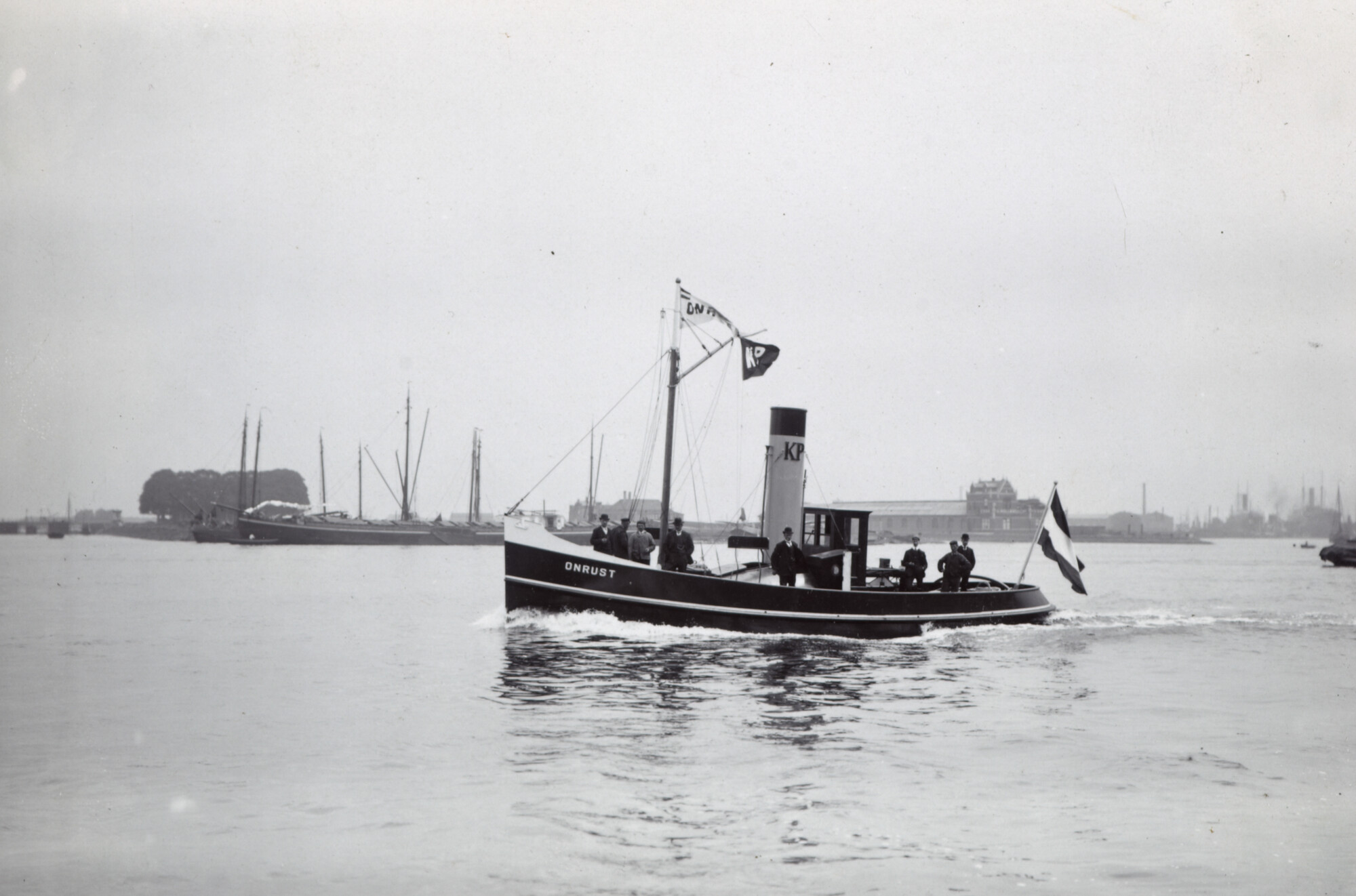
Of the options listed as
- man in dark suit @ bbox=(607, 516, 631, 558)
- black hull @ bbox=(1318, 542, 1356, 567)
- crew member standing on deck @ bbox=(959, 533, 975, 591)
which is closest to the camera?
man in dark suit @ bbox=(607, 516, 631, 558)

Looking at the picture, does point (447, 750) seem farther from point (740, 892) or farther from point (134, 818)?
point (740, 892)

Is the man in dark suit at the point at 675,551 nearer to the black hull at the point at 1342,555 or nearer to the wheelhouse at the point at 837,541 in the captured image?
the wheelhouse at the point at 837,541

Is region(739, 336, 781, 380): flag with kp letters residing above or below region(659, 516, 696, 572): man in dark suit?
above

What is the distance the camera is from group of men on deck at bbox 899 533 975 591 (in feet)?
89.1

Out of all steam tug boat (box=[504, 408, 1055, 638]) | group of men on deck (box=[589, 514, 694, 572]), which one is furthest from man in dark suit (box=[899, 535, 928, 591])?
group of men on deck (box=[589, 514, 694, 572])

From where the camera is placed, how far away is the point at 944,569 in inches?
1086

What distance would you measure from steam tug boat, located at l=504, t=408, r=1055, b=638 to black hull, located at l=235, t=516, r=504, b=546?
97083 mm

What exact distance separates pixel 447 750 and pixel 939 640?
1577 centimetres

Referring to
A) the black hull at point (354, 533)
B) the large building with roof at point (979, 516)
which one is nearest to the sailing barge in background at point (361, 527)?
the black hull at point (354, 533)

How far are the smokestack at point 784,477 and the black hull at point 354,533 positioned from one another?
9705cm

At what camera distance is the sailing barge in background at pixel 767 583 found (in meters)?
24.6

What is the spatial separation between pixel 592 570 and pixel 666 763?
12.6m

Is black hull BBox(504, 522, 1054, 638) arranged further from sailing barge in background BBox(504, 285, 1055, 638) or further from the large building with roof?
the large building with roof

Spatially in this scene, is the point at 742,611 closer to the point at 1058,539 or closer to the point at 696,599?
the point at 696,599
